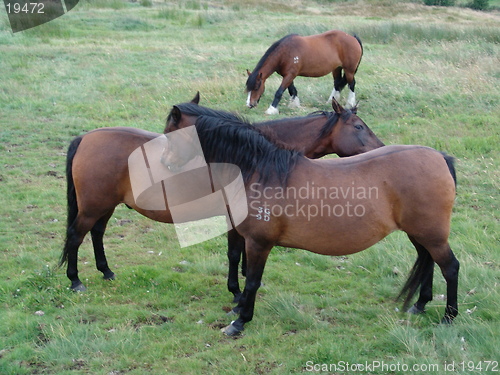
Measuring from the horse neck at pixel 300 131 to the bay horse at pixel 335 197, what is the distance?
44.1 inches

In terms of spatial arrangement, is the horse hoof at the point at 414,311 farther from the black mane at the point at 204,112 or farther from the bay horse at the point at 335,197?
the black mane at the point at 204,112

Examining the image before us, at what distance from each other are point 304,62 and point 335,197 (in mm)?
8465

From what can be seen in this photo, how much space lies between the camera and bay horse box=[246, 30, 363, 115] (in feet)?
37.8

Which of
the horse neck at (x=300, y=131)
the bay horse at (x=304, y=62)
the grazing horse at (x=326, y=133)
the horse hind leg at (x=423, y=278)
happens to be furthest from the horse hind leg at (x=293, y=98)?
the horse hind leg at (x=423, y=278)

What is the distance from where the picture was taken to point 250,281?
4496mm

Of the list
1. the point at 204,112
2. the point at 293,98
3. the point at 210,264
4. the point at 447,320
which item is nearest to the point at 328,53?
the point at 293,98

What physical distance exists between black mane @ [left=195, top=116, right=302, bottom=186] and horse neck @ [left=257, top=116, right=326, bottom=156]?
1143 mm

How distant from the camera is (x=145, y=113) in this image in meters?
11.2

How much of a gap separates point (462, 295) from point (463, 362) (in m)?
1.33

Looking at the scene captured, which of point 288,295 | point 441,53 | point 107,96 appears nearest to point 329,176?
point 288,295

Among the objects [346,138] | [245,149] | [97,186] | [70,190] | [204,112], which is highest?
[204,112]

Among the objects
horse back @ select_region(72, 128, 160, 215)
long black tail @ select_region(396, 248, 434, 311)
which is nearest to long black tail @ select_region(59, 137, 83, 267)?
horse back @ select_region(72, 128, 160, 215)

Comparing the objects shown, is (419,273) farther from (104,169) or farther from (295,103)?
(295,103)

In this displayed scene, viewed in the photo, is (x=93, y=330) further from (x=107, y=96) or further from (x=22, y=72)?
(x=22, y=72)
